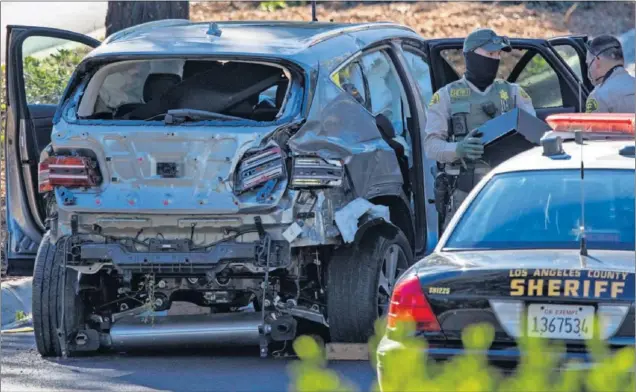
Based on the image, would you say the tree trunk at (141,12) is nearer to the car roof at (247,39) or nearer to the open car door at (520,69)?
the open car door at (520,69)

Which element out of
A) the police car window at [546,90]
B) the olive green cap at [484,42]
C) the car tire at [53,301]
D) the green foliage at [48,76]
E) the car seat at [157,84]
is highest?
the olive green cap at [484,42]

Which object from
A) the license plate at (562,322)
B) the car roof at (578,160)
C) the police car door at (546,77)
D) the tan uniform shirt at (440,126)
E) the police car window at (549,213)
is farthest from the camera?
the police car door at (546,77)

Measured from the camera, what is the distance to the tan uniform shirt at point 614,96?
958 cm

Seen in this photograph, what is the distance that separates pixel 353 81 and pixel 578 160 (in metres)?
2.59

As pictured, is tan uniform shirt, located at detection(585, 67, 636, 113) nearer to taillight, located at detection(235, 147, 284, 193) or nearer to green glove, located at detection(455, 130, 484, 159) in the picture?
green glove, located at detection(455, 130, 484, 159)

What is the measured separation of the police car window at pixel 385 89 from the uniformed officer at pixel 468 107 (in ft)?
1.14

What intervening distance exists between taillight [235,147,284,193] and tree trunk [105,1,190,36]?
19.7ft

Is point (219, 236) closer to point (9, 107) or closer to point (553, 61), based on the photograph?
point (9, 107)

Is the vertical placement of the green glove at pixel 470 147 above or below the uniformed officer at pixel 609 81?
below

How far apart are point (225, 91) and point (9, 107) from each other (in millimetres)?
1606

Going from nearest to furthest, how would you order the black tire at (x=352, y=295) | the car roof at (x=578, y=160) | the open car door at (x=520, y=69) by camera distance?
the car roof at (x=578, y=160) < the black tire at (x=352, y=295) < the open car door at (x=520, y=69)

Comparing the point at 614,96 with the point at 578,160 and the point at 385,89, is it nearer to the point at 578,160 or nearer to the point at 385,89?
the point at 385,89

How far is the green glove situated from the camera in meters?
9.09

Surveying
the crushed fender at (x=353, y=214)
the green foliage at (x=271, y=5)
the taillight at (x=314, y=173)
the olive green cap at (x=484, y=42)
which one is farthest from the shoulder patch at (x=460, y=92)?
the green foliage at (x=271, y=5)
